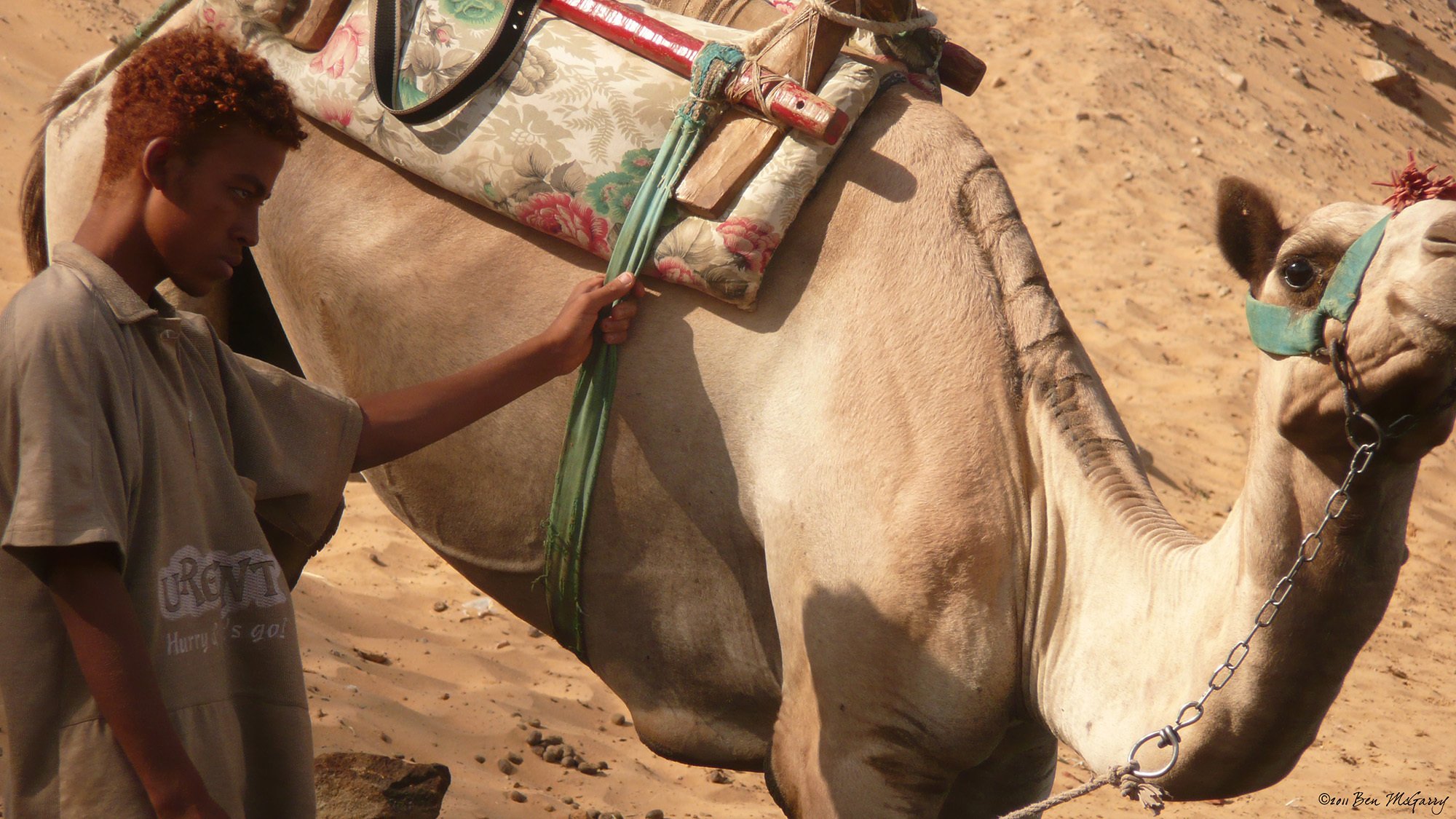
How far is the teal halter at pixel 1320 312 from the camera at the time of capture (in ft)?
5.49

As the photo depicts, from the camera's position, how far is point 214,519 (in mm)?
1728

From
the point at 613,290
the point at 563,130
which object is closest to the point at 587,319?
the point at 613,290

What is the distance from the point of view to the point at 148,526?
163cm

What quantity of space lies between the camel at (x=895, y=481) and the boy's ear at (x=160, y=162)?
3.56 feet

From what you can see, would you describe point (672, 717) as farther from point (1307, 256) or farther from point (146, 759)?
point (1307, 256)

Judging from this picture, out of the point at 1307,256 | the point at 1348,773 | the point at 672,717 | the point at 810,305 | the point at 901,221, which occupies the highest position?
the point at 1307,256

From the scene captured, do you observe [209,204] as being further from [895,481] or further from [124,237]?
[895,481]

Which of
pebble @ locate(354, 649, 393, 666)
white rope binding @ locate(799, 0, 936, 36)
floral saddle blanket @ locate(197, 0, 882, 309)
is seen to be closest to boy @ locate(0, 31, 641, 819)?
floral saddle blanket @ locate(197, 0, 882, 309)

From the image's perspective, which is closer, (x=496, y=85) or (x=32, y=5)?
(x=496, y=85)

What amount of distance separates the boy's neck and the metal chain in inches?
61.4

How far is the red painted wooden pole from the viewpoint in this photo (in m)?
2.41

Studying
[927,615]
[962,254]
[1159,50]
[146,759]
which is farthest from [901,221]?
[1159,50]

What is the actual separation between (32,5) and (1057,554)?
8.37m

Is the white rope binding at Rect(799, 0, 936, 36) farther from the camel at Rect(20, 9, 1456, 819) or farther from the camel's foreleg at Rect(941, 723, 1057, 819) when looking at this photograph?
the camel's foreleg at Rect(941, 723, 1057, 819)
